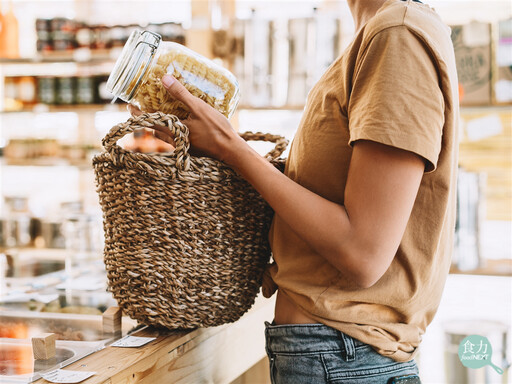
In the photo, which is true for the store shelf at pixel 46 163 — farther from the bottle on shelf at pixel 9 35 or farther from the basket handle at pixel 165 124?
the basket handle at pixel 165 124

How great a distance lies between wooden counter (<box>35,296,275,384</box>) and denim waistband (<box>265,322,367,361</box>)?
0.22 metres

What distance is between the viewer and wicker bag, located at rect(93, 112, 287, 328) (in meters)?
0.94

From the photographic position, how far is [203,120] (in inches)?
36.3

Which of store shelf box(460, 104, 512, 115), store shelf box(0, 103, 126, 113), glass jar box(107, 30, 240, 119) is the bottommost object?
store shelf box(0, 103, 126, 113)

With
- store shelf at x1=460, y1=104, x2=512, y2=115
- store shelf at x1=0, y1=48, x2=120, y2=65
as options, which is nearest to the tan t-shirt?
store shelf at x1=460, y1=104, x2=512, y2=115

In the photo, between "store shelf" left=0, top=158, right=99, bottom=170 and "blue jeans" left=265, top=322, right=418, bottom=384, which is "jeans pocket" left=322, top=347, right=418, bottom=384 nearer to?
"blue jeans" left=265, top=322, right=418, bottom=384

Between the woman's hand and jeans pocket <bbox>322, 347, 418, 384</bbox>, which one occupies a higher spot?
the woman's hand

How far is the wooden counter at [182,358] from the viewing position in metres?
0.94

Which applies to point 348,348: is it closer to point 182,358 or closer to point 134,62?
point 182,358

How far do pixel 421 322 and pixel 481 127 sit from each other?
6.27ft

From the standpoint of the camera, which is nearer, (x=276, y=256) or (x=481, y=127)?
(x=276, y=256)

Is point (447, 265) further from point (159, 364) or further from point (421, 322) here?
point (159, 364)

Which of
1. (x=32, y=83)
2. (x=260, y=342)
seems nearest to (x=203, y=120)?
(x=260, y=342)

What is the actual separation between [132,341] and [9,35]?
309 centimetres
